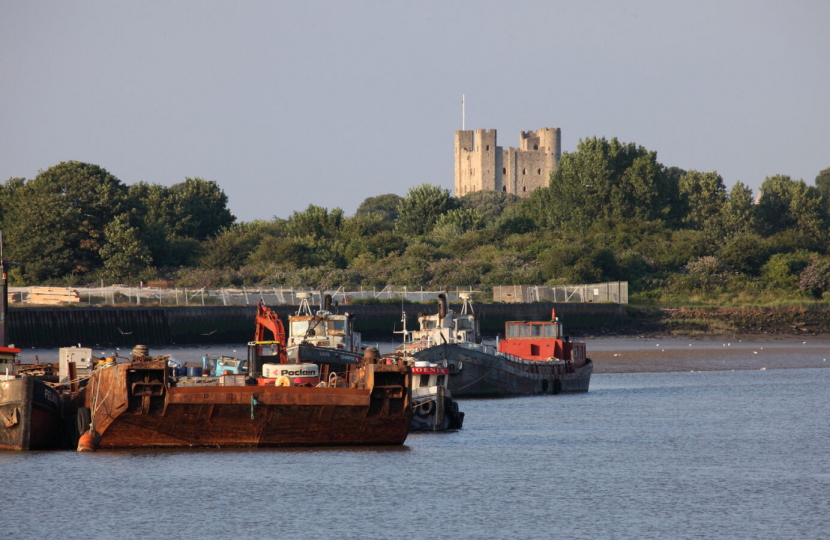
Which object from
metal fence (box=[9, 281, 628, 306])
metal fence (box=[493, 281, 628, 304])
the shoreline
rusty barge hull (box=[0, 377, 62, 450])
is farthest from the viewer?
metal fence (box=[493, 281, 628, 304])

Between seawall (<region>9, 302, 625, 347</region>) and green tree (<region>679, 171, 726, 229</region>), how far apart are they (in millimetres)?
74481

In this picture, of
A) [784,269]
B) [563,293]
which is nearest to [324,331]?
[563,293]

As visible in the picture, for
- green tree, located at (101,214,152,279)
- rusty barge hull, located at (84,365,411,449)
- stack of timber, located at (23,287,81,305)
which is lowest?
rusty barge hull, located at (84,365,411,449)

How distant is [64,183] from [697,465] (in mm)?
85346

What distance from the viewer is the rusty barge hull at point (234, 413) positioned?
2717 cm

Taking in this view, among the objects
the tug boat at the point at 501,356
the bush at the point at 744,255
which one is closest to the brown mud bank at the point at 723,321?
the bush at the point at 744,255

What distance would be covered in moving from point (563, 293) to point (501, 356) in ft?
170

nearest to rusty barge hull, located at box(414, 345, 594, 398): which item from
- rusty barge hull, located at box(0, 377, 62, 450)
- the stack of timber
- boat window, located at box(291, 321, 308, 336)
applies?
boat window, located at box(291, 321, 308, 336)

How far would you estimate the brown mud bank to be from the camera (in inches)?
3617

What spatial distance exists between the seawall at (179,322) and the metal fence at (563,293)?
4797 mm

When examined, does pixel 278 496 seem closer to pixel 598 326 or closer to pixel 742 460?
pixel 742 460

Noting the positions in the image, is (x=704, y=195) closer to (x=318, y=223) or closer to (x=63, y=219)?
(x=318, y=223)

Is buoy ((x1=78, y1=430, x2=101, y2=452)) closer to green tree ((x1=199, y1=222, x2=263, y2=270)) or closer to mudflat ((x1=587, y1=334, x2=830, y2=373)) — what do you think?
mudflat ((x1=587, y1=334, x2=830, y2=373))

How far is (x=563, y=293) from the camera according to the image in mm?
97500
